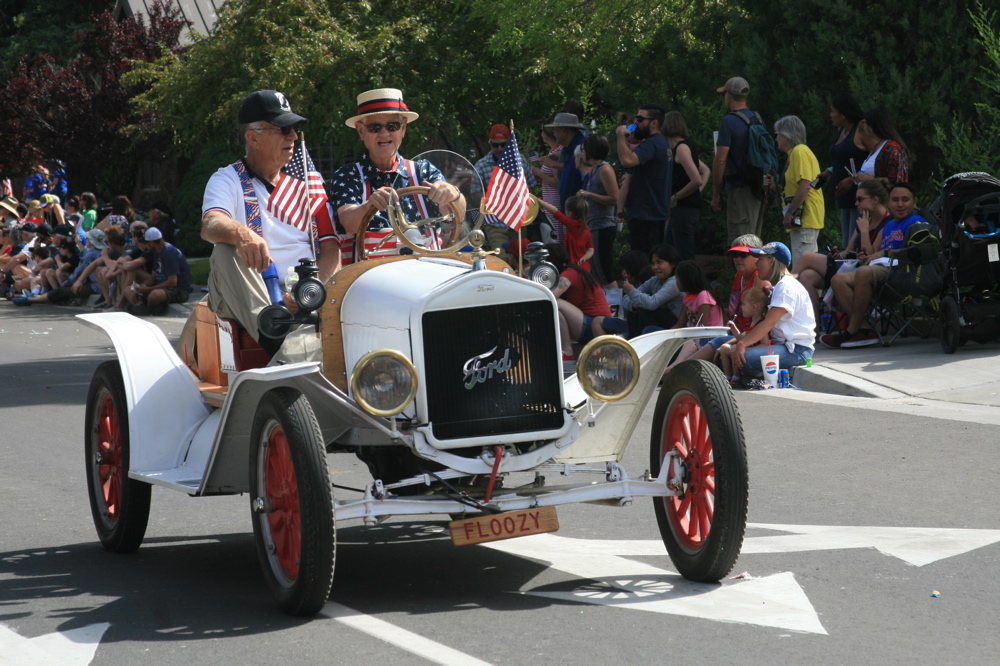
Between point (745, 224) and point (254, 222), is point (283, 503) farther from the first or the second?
point (745, 224)

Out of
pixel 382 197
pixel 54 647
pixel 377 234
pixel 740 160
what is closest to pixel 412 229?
pixel 382 197

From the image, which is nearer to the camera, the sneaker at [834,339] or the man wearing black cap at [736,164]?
the sneaker at [834,339]

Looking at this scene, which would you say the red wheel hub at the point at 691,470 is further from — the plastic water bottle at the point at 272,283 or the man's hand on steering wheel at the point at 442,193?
the plastic water bottle at the point at 272,283

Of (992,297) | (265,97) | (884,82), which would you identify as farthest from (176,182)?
(265,97)

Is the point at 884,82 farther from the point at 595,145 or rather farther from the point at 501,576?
the point at 501,576

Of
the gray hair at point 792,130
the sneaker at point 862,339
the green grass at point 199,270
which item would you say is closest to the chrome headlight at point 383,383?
the sneaker at point 862,339

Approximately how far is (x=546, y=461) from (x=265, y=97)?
2.36 m

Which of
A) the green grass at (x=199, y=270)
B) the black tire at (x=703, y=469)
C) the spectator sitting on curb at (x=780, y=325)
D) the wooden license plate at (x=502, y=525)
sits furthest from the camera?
the green grass at (x=199, y=270)

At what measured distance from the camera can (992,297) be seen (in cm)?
1083

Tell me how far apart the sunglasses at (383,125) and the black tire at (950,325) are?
6.18 meters

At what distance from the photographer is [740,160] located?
517 inches

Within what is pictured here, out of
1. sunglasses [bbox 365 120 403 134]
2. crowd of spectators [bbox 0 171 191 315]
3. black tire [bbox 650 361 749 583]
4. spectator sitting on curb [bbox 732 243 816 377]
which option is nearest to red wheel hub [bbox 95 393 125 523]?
sunglasses [bbox 365 120 403 134]

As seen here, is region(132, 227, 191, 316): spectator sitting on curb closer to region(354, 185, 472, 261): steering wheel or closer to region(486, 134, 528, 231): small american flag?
region(354, 185, 472, 261): steering wheel

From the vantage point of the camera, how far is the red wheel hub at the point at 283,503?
4.83 metres
